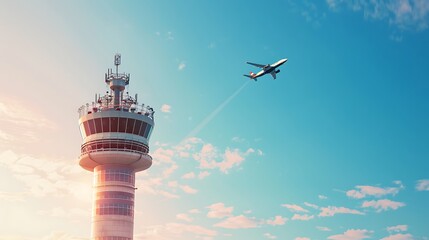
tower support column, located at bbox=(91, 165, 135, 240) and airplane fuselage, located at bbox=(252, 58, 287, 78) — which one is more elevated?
airplane fuselage, located at bbox=(252, 58, 287, 78)

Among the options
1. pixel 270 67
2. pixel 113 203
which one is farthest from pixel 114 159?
pixel 270 67

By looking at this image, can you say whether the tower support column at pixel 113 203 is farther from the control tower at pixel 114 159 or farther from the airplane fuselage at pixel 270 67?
the airplane fuselage at pixel 270 67

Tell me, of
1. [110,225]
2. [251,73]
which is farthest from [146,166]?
[251,73]

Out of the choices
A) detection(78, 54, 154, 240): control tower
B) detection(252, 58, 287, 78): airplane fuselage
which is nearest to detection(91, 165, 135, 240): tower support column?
detection(78, 54, 154, 240): control tower

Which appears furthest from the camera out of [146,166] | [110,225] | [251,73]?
[251,73]

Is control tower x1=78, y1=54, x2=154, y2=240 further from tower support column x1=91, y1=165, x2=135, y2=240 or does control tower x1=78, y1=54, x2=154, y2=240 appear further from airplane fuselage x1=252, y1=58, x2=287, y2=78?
airplane fuselage x1=252, y1=58, x2=287, y2=78

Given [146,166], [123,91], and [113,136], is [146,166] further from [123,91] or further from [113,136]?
[123,91]


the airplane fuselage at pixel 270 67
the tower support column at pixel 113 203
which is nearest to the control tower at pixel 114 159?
the tower support column at pixel 113 203

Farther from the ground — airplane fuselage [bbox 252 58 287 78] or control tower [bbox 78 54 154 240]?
airplane fuselage [bbox 252 58 287 78]
